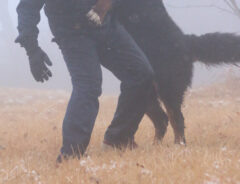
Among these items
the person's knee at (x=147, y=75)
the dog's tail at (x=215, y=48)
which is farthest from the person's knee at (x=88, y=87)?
the dog's tail at (x=215, y=48)

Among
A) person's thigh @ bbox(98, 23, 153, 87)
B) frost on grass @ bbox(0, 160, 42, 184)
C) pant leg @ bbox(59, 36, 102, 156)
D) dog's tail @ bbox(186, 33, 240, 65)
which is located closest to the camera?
frost on grass @ bbox(0, 160, 42, 184)

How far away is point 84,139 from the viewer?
2.89 metres

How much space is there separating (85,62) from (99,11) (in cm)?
48

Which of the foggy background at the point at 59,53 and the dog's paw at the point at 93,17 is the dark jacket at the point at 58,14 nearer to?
the dog's paw at the point at 93,17

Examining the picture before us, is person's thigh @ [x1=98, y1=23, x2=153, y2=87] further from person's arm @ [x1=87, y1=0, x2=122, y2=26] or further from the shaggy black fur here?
the shaggy black fur

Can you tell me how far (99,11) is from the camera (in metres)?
2.92

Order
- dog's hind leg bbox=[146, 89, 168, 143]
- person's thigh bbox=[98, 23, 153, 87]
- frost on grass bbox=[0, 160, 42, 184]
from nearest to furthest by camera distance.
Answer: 1. frost on grass bbox=[0, 160, 42, 184]
2. person's thigh bbox=[98, 23, 153, 87]
3. dog's hind leg bbox=[146, 89, 168, 143]

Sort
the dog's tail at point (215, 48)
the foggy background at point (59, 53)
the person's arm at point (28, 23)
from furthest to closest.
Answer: the foggy background at point (59, 53) → the dog's tail at point (215, 48) → the person's arm at point (28, 23)

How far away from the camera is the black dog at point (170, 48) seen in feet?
11.4

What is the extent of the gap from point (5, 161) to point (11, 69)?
36.7m

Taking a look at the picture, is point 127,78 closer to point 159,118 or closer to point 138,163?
point 159,118

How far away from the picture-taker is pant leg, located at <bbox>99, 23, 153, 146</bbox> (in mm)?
3125

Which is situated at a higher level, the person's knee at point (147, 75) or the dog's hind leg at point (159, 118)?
the person's knee at point (147, 75)

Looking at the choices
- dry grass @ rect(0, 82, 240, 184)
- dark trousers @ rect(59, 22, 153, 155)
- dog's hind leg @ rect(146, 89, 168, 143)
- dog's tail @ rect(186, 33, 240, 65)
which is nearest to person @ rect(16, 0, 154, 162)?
dark trousers @ rect(59, 22, 153, 155)
